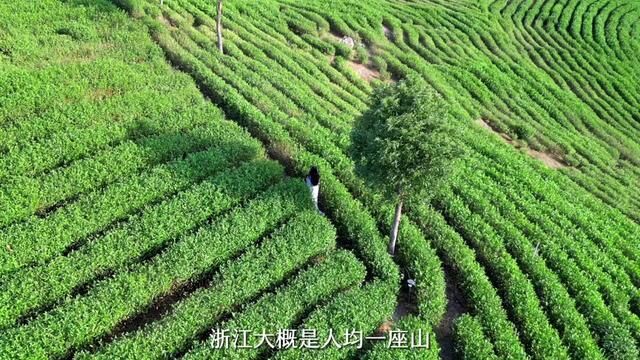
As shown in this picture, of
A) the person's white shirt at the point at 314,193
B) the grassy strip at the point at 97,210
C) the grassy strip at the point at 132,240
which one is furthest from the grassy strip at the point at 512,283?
the grassy strip at the point at 97,210

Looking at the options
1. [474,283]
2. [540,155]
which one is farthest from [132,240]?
[540,155]

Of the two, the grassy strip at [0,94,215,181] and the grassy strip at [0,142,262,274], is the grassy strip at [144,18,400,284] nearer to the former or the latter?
the grassy strip at [0,142,262,274]

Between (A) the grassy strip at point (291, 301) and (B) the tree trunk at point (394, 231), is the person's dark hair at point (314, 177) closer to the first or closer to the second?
(A) the grassy strip at point (291, 301)

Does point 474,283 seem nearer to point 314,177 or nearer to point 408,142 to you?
point 408,142

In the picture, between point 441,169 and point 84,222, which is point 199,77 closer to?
point 84,222

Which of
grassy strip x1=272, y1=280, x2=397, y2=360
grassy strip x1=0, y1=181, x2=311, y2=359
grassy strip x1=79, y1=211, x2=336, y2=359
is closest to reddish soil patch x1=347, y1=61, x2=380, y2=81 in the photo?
grassy strip x1=0, y1=181, x2=311, y2=359

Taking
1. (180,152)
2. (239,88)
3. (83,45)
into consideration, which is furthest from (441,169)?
(83,45)
